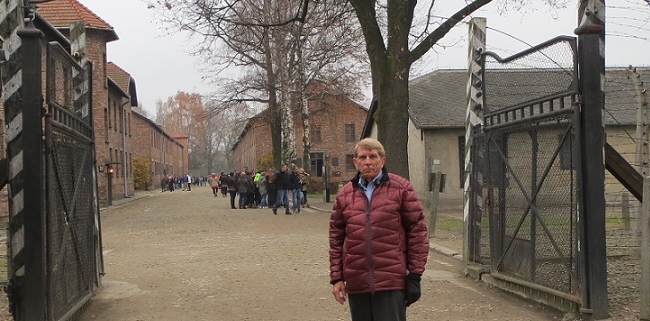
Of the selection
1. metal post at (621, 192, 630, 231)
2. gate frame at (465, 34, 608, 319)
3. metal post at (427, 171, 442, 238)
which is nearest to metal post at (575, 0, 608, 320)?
gate frame at (465, 34, 608, 319)

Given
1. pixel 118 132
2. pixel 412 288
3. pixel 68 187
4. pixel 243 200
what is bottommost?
pixel 243 200

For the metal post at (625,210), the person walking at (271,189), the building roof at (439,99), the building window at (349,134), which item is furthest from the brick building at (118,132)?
the metal post at (625,210)

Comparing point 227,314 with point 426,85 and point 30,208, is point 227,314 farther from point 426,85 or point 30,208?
point 426,85

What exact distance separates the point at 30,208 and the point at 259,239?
11210 mm

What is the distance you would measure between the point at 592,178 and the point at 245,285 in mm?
5147

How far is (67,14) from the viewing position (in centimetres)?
3731

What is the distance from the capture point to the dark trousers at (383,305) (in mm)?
4766

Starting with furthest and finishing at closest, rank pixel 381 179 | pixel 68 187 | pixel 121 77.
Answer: pixel 121 77 → pixel 68 187 → pixel 381 179

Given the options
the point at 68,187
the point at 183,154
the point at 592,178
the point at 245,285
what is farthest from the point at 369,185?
the point at 183,154

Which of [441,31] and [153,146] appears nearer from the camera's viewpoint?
[441,31]

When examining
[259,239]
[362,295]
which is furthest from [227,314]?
[259,239]

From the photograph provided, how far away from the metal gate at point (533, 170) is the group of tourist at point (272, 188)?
56.2ft

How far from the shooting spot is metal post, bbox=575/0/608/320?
274 inches

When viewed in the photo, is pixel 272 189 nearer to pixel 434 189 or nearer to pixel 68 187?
pixel 434 189
